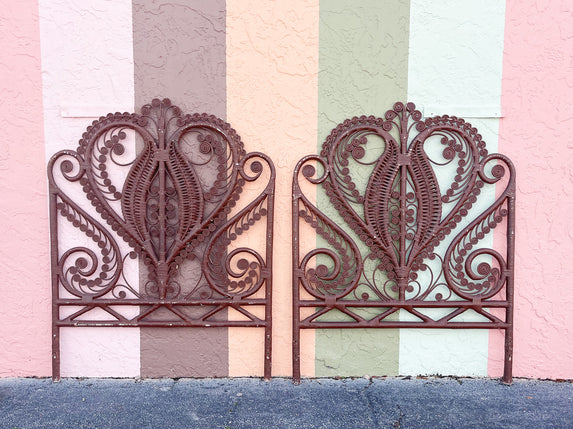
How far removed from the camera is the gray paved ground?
2.06 meters

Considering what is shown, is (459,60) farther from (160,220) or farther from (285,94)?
(160,220)

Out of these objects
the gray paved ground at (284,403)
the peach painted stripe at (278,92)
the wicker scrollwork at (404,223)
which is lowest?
the gray paved ground at (284,403)

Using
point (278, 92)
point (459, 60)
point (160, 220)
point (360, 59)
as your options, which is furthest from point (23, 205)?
point (459, 60)

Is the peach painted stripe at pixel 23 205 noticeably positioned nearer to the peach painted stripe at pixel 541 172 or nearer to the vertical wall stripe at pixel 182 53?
the vertical wall stripe at pixel 182 53

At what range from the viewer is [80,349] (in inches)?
97.6

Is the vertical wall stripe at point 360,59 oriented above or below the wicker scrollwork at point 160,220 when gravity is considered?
above

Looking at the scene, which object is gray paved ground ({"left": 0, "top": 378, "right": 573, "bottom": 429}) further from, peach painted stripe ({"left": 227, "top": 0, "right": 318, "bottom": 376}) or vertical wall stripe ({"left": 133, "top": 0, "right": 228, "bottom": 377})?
vertical wall stripe ({"left": 133, "top": 0, "right": 228, "bottom": 377})

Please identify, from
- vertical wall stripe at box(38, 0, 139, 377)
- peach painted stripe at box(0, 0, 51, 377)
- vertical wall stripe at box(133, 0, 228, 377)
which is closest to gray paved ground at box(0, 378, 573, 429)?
peach painted stripe at box(0, 0, 51, 377)

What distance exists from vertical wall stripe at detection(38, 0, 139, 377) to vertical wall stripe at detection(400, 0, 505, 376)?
1.77 m

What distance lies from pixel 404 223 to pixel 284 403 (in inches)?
49.8

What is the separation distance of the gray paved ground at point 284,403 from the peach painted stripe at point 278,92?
0.35 m

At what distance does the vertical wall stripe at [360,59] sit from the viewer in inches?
93.4

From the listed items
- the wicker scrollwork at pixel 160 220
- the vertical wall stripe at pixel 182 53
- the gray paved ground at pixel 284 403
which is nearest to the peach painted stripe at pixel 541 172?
the gray paved ground at pixel 284 403

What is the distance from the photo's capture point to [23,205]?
2432 millimetres
